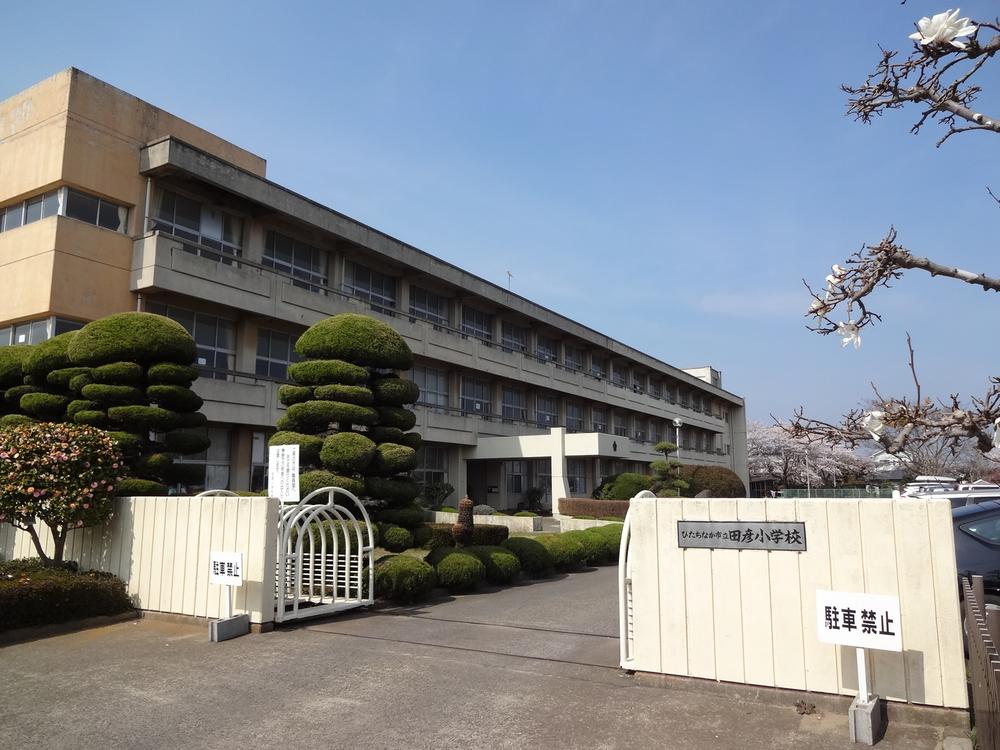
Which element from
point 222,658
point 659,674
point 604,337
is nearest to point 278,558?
point 222,658

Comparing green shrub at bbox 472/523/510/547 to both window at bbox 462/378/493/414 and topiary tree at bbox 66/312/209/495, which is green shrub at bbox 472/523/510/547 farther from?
window at bbox 462/378/493/414

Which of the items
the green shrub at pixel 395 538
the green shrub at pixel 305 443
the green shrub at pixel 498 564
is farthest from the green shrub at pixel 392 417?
the green shrub at pixel 498 564

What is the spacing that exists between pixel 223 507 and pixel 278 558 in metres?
1.12

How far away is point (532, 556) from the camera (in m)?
14.9

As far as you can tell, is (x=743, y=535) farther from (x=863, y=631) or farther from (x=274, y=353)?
(x=274, y=353)

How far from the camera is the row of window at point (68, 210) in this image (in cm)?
2045

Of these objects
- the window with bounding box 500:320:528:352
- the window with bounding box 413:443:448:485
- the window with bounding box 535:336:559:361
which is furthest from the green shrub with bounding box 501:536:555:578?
the window with bounding box 535:336:559:361

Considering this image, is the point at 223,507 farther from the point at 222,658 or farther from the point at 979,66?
the point at 979,66

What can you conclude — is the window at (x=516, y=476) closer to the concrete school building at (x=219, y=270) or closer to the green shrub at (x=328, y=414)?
the concrete school building at (x=219, y=270)

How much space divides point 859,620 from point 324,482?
11.0 meters

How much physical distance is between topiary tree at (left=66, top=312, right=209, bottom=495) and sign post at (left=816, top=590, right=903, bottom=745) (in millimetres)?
12143

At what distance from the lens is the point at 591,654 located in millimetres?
8055

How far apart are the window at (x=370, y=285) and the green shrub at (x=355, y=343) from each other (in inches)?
513

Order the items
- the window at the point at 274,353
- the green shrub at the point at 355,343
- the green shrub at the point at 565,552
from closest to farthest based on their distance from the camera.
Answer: the green shrub at the point at 355,343, the green shrub at the point at 565,552, the window at the point at 274,353
